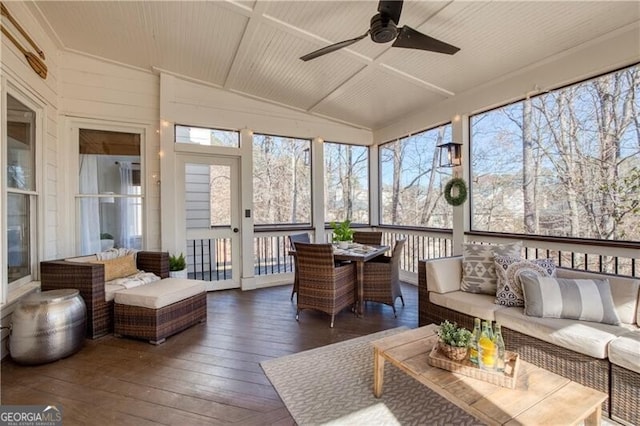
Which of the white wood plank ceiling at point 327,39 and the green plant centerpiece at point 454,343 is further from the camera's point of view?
the white wood plank ceiling at point 327,39

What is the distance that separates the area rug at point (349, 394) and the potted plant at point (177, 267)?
2.31 meters

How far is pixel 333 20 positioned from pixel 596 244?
3257mm

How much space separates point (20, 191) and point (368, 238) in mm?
4032

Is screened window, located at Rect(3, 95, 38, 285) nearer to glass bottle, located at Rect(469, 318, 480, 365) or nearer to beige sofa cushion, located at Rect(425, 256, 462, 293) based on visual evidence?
glass bottle, located at Rect(469, 318, 480, 365)

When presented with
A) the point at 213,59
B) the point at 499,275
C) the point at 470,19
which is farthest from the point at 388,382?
the point at 213,59

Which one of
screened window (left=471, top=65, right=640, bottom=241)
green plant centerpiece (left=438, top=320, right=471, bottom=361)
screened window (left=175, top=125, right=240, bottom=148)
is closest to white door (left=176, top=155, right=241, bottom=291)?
screened window (left=175, top=125, right=240, bottom=148)

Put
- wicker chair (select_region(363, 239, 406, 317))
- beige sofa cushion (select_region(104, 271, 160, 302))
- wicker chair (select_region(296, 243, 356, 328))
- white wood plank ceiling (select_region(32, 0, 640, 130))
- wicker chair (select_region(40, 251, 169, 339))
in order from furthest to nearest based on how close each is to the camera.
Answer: wicker chair (select_region(363, 239, 406, 317)), wicker chair (select_region(296, 243, 356, 328)), beige sofa cushion (select_region(104, 271, 160, 302)), wicker chair (select_region(40, 251, 169, 339)), white wood plank ceiling (select_region(32, 0, 640, 130))

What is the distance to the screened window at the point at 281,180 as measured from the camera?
5082 mm

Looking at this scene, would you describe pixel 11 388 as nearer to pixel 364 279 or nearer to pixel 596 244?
pixel 364 279

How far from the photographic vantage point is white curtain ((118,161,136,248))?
13.8ft

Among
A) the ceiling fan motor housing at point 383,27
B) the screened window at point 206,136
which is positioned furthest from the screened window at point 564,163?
the screened window at point 206,136

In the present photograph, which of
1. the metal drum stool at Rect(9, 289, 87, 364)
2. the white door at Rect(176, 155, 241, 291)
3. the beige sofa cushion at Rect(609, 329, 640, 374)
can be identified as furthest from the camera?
the white door at Rect(176, 155, 241, 291)

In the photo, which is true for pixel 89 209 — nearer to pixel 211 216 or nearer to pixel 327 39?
pixel 211 216

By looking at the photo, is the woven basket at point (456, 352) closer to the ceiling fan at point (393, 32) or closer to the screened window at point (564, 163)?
the ceiling fan at point (393, 32)
